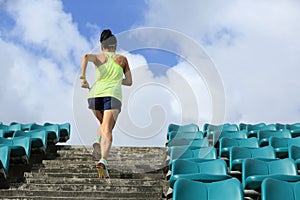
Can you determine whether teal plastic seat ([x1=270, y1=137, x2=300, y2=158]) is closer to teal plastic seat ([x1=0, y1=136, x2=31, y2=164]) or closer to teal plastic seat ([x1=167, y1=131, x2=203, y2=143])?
teal plastic seat ([x1=167, y1=131, x2=203, y2=143])

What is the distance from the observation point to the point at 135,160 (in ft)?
23.7

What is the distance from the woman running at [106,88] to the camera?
5.12 metres

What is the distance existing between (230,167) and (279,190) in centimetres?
177

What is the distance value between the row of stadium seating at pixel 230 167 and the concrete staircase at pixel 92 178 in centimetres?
34

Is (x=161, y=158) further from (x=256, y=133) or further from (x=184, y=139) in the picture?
(x=256, y=133)

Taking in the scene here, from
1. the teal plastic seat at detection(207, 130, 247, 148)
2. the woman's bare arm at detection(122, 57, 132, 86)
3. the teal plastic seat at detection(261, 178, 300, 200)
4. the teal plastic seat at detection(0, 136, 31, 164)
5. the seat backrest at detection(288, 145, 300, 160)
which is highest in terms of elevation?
the woman's bare arm at detection(122, 57, 132, 86)

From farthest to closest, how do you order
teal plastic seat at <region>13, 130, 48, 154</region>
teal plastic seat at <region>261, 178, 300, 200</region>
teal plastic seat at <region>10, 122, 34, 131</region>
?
teal plastic seat at <region>10, 122, 34, 131</region>, teal plastic seat at <region>13, 130, 48, 154</region>, teal plastic seat at <region>261, 178, 300, 200</region>

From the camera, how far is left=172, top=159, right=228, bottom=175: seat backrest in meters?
5.04

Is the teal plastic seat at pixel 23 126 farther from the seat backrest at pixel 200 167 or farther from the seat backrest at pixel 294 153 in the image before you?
the seat backrest at pixel 294 153

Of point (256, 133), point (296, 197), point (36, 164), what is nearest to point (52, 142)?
point (36, 164)

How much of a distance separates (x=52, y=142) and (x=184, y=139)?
87.3 inches

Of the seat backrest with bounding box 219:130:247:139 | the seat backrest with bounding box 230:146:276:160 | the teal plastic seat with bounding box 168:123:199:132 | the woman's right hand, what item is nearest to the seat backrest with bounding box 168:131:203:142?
the seat backrest with bounding box 219:130:247:139

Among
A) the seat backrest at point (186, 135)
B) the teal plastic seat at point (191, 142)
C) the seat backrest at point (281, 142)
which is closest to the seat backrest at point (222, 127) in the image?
the seat backrest at point (186, 135)

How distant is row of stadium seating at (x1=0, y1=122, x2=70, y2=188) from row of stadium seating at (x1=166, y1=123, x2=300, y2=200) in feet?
6.51
